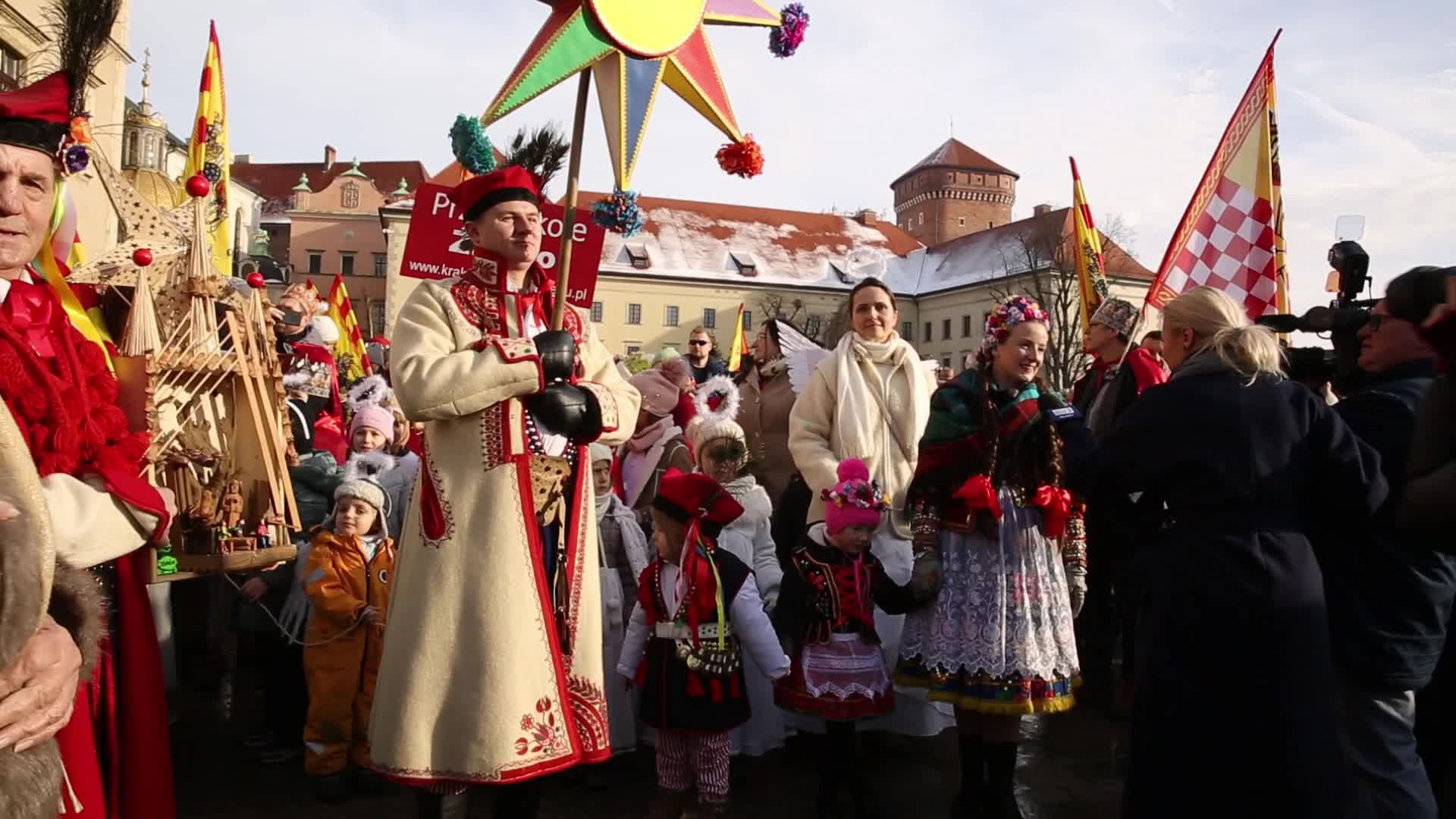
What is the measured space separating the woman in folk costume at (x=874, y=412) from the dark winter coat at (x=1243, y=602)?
5.13ft

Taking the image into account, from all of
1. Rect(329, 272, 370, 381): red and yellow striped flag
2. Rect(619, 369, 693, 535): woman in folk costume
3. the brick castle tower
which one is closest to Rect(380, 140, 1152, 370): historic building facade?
the brick castle tower

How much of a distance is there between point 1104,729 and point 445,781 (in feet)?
13.3

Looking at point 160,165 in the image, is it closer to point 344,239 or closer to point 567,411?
point 344,239

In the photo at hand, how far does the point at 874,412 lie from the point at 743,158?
1.80 metres

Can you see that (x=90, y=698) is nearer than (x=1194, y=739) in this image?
Yes

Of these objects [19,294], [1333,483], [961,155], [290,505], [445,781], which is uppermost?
[961,155]

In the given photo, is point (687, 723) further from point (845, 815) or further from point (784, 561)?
point (784, 561)

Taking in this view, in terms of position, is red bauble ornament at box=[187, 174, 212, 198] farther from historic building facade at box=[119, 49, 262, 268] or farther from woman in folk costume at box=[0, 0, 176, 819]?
historic building facade at box=[119, 49, 262, 268]

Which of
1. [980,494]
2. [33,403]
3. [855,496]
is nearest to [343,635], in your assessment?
[855,496]

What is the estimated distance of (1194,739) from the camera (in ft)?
9.68

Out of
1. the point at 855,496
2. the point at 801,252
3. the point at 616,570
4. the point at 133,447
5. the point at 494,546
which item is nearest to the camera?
the point at 133,447

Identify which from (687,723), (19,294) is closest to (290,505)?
(19,294)

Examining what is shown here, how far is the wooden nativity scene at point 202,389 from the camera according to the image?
2.91 meters

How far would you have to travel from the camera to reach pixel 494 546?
260cm
